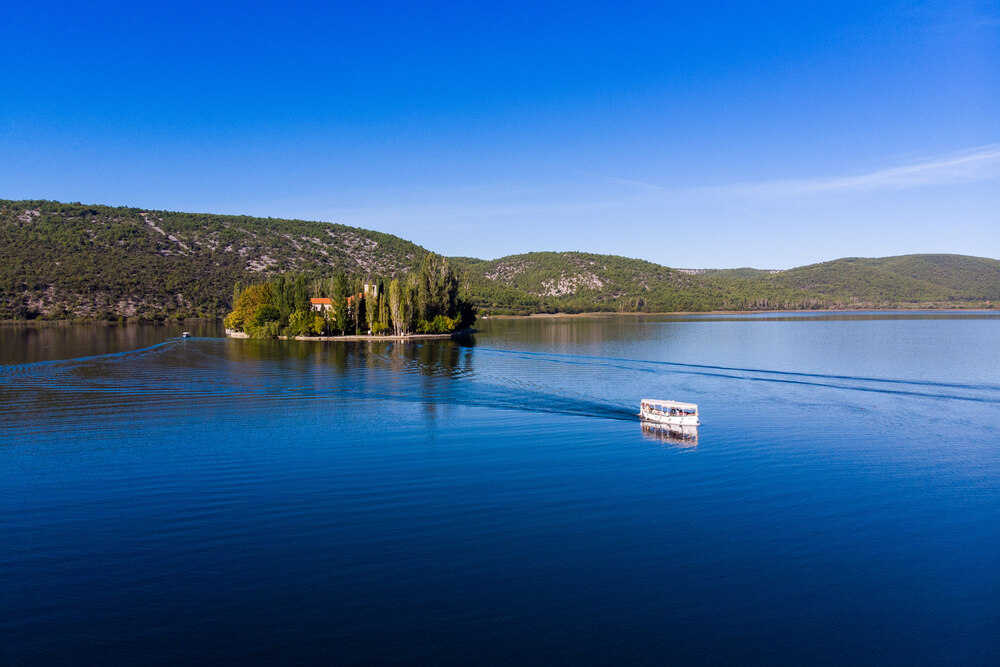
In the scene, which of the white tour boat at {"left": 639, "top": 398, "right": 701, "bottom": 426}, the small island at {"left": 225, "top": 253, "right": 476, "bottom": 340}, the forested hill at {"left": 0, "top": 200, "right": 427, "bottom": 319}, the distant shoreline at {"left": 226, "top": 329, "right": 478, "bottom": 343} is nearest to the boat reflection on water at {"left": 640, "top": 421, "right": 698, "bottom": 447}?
the white tour boat at {"left": 639, "top": 398, "right": 701, "bottom": 426}

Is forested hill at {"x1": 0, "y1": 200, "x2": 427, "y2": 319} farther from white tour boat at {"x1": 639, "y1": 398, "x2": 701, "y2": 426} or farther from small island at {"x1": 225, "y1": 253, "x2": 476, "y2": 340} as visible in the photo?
white tour boat at {"x1": 639, "y1": 398, "x2": 701, "y2": 426}

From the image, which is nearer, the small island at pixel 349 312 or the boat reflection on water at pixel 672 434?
the boat reflection on water at pixel 672 434

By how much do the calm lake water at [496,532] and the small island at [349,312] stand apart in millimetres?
49347

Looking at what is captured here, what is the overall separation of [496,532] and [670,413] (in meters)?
14.6

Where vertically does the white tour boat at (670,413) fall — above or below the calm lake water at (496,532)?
above

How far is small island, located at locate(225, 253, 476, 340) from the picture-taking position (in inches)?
3150

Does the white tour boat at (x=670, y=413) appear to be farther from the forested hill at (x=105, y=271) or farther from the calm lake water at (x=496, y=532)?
the forested hill at (x=105, y=271)

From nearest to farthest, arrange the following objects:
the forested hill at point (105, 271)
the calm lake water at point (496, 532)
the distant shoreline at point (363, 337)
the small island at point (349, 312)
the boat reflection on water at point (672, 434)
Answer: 1. the calm lake water at point (496, 532)
2. the boat reflection on water at point (672, 434)
3. the distant shoreline at point (363, 337)
4. the small island at point (349, 312)
5. the forested hill at point (105, 271)

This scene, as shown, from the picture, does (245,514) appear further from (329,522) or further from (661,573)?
(661,573)

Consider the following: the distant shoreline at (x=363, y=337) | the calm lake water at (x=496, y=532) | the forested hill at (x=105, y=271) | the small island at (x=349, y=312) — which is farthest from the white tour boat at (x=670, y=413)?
the forested hill at (x=105, y=271)

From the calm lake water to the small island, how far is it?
162 feet

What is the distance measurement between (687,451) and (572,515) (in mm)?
8180

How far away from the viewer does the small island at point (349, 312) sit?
8000 cm

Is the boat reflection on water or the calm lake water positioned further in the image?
the boat reflection on water
